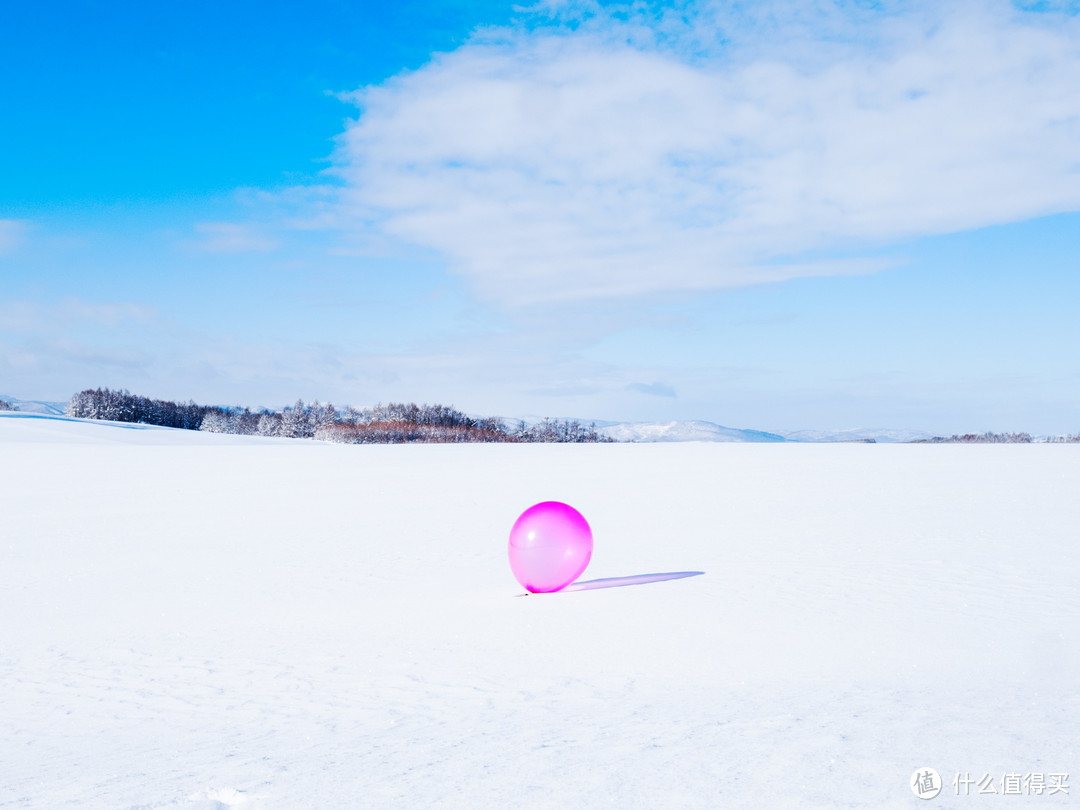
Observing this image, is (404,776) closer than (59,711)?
Yes

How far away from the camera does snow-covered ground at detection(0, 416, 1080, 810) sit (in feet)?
13.2

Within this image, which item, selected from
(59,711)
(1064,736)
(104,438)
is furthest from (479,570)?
Result: (104,438)

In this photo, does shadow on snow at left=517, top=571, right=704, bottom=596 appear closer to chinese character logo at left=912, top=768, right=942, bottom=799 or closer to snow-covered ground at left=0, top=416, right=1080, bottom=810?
snow-covered ground at left=0, top=416, right=1080, bottom=810

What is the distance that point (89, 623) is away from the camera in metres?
8.08

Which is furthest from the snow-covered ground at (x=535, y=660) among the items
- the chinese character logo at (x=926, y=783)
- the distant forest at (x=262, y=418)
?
the distant forest at (x=262, y=418)

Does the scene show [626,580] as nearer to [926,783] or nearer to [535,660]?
[535,660]

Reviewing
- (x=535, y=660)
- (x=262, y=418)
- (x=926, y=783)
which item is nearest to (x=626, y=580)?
(x=535, y=660)

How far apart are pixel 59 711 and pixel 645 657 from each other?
4401mm

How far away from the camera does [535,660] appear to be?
6.35m

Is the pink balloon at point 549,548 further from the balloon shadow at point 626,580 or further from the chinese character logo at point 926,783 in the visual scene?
the chinese character logo at point 926,783

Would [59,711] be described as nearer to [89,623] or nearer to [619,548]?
[89,623]

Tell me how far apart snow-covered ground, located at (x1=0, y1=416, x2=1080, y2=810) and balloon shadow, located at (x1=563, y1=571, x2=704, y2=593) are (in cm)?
12

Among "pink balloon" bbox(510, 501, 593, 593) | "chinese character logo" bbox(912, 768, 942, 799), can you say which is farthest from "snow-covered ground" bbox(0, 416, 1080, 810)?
"pink balloon" bbox(510, 501, 593, 593)

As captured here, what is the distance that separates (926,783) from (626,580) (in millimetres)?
5765
